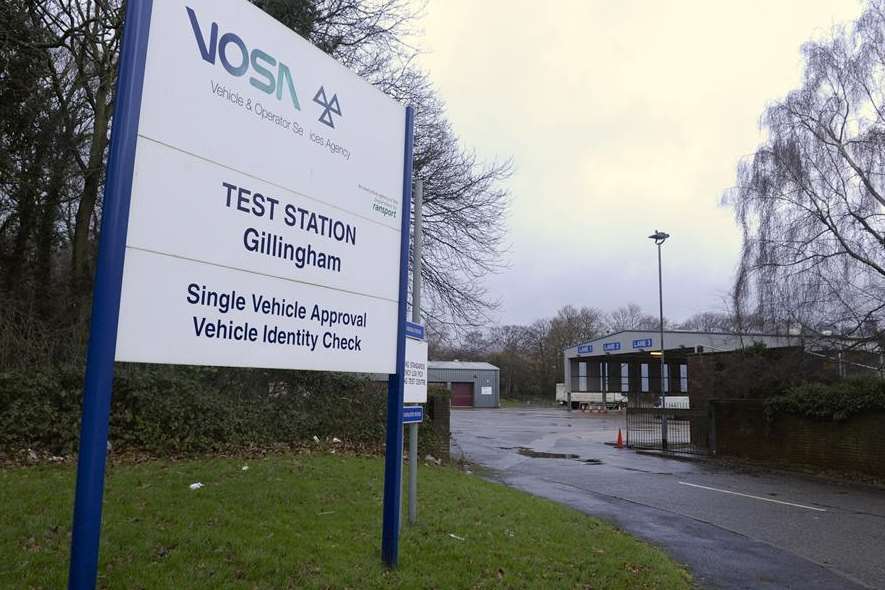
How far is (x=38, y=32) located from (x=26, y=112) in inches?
69.1

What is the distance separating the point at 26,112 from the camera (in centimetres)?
1391

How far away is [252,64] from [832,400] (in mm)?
18372

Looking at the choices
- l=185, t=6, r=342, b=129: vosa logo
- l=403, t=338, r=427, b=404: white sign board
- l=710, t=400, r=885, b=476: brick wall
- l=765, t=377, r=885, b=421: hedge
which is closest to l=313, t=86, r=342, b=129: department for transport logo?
l=185, t=6, r=342, b=129: vosa logo

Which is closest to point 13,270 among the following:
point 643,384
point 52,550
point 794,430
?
point 52,550

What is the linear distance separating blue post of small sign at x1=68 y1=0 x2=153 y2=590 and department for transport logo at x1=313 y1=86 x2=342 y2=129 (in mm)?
1646

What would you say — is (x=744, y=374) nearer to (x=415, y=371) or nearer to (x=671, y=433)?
(x=671, y=433)

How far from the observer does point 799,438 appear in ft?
62.2

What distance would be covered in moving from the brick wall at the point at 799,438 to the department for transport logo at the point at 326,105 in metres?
17.0

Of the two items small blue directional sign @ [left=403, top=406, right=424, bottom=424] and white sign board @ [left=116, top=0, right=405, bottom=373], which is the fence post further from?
white sign board @ [left=116, top=0, right=405, bottom=373]

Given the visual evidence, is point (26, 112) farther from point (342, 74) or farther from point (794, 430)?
point (794, 430)

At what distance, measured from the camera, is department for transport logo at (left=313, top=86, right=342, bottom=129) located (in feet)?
17.0

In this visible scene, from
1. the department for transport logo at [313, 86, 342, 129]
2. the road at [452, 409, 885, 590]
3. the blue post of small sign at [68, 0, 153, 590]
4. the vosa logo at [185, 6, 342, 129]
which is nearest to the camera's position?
the blue post of small sign at [68, 0, 153, 590]

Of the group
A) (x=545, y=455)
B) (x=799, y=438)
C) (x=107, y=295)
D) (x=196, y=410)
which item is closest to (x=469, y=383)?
(x=545, y=455)

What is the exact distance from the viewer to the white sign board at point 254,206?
12.0 feet
